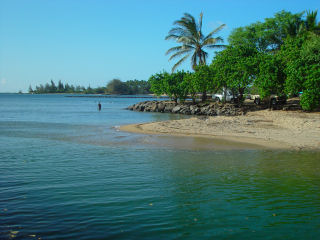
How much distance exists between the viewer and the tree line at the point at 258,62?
88.4 ft

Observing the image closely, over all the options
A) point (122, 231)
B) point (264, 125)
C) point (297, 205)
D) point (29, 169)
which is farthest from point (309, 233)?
point (264, 125)

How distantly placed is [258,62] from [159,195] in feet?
95.0

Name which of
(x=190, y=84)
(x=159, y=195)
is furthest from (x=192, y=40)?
(x=159, y=195)

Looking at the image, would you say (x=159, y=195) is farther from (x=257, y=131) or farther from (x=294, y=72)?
(x=294, y=72)

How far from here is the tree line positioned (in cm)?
2694

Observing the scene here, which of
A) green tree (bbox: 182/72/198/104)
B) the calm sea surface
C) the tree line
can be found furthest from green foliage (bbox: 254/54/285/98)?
the calm sea surface

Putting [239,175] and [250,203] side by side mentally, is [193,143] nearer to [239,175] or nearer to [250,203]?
[239,175]

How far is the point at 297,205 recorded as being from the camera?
A: 7.21 metres

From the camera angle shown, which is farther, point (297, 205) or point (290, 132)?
point (290, 132)

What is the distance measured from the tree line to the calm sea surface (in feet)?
52.0

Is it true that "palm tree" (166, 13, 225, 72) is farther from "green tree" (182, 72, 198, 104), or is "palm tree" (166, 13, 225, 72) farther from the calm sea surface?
the calm sea surface

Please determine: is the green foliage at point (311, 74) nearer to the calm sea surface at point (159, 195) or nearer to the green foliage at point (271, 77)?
the green foliage at point (271, 77)

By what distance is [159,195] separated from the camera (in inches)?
306

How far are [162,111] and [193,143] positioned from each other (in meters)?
33.3
